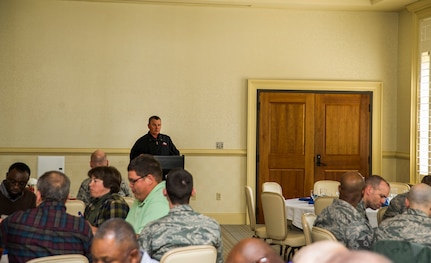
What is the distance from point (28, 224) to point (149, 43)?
7.86 m

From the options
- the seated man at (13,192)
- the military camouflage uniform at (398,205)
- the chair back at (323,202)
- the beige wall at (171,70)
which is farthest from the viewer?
the beige wall at (171,70)

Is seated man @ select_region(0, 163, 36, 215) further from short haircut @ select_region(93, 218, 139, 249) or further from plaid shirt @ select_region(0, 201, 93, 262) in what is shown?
short haircut @ select_region(93, 218, 139, 249)

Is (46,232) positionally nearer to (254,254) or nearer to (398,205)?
(254,254)

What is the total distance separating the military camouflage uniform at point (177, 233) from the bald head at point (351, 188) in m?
1.69

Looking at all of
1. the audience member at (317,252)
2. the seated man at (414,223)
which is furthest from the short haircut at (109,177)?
the audience member at (317,252)

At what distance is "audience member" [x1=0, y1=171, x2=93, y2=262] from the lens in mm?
4148

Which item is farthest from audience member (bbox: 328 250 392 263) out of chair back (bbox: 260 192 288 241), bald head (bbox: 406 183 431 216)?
chair back (bbox: 260 192 288 241)

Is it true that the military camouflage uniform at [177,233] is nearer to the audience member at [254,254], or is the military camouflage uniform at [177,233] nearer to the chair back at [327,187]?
the audience member at [254,254]

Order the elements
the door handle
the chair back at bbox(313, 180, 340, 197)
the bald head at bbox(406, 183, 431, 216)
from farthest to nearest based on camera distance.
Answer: the door handle → the chair back at bbox(313, 180, 340, 197) → the bald head at bbox(406, 183, 431, 216)

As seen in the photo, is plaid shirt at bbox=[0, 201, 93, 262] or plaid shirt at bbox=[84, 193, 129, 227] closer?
plaid shirt at bbox=[0, 201, 93, 262]

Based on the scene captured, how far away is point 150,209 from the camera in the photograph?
491 centimetres

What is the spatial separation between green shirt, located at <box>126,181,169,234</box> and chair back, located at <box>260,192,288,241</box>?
9.91 feet

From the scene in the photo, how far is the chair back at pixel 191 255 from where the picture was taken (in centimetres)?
378

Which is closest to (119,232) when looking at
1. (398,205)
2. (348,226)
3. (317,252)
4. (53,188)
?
(317,252)
